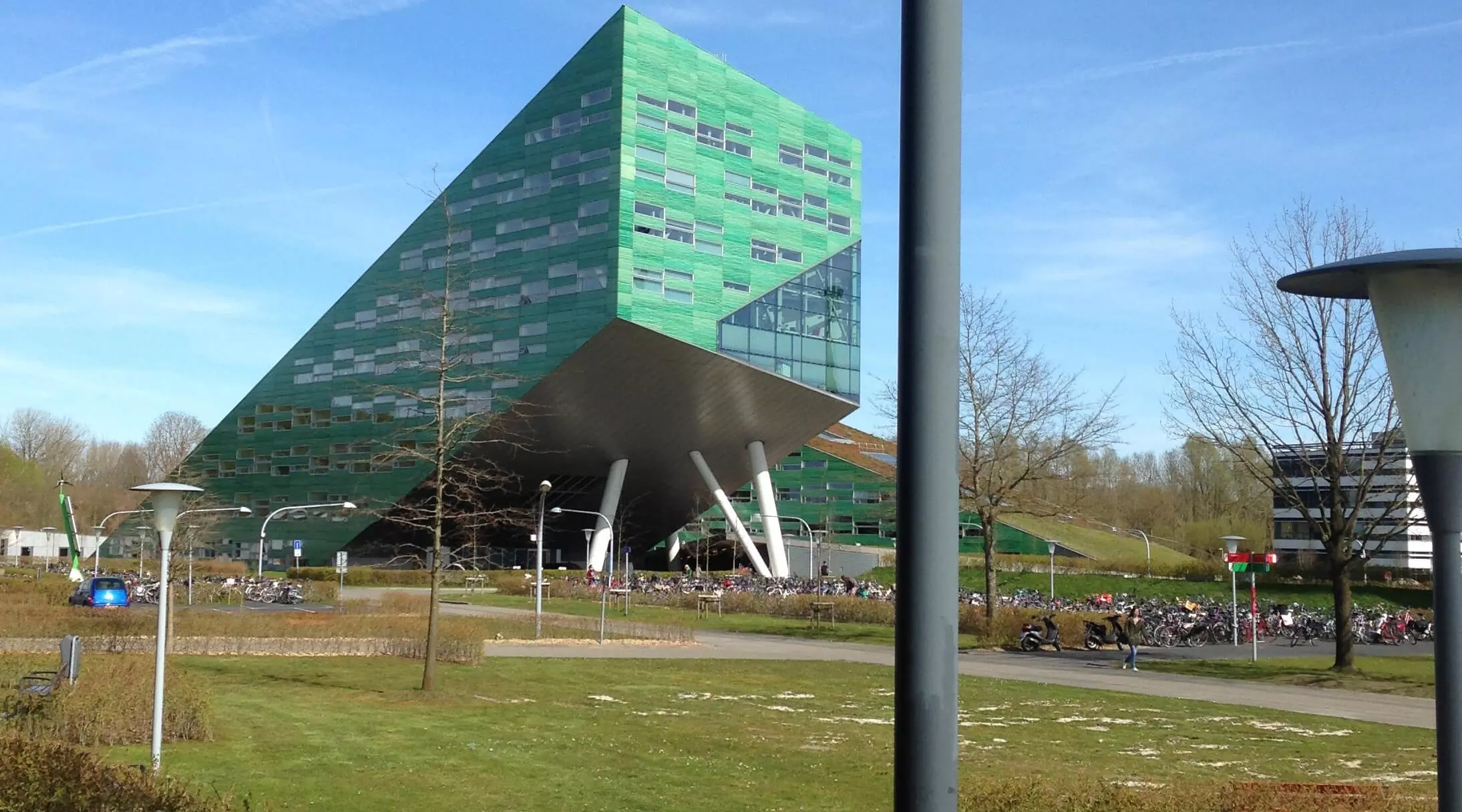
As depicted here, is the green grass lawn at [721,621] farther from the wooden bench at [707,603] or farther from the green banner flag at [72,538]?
the green banner flag at [72,538]

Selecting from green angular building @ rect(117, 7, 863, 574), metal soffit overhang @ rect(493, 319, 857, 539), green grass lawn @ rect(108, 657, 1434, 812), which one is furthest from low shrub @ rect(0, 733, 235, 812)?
metal soffit overhang @ rect(493, 319, 857, 539)

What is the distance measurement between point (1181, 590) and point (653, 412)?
2620cm

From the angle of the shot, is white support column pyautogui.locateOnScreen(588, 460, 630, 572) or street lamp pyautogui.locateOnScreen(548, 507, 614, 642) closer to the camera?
street lamp pyautogui.locateOnScreen(548, 507, 614, 642)

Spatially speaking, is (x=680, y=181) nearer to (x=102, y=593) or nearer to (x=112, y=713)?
(x=102, y=593)

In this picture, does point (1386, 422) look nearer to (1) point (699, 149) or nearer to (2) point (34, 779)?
(2) point (34, 779)

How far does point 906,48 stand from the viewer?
11.3 ft

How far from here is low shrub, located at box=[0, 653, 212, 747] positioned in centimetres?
1452

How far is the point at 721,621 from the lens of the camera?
153 feet

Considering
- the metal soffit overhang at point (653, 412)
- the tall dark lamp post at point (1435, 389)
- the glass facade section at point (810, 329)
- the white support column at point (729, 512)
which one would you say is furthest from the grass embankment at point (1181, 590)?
the tall dark lamp post at point (1435, 389)

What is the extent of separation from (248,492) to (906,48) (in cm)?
7561

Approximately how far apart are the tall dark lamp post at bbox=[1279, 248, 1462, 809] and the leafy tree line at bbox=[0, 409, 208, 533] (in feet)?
252

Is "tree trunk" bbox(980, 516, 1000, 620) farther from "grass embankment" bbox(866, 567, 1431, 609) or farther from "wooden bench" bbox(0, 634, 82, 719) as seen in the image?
"wooden bench" bbox(0, 634, 82, 719)

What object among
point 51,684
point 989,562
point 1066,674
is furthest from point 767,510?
point 51,684

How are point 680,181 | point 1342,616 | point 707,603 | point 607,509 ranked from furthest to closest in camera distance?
point 607,509
point 680,181
point 707,603
point 1342,616
